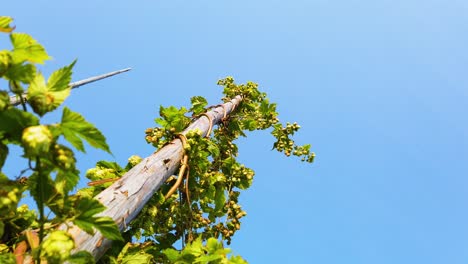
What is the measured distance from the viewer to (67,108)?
49.4 inches

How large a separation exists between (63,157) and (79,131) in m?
0.14

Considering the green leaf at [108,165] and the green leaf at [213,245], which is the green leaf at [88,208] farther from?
the green leaf at [108,165]

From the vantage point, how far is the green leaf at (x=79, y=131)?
1.26 m

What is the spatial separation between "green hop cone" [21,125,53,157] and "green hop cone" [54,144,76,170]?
51 mm

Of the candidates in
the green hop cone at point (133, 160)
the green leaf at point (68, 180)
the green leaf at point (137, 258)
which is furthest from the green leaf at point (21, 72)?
the green hop cone at point (133, 160)

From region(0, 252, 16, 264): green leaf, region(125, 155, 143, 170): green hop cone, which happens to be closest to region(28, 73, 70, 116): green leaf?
region(0, 252, 16, 264): green leaf

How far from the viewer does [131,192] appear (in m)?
2.62

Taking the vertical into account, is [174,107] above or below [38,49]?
above

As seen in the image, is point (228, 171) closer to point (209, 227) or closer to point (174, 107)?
point (209, 227)

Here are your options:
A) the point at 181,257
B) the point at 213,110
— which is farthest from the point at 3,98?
the point at 213,110

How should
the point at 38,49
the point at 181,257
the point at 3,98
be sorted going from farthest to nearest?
the point at 181,257
the point at 38,49
the point at 3,98

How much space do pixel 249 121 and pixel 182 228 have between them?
11.0 ft

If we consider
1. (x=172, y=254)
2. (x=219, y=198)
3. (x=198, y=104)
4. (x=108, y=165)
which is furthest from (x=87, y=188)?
(x=198, y=104)

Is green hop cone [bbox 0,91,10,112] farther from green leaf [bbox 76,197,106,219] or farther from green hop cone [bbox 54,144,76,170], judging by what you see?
green leaf [bbox 76,197,106,219]
